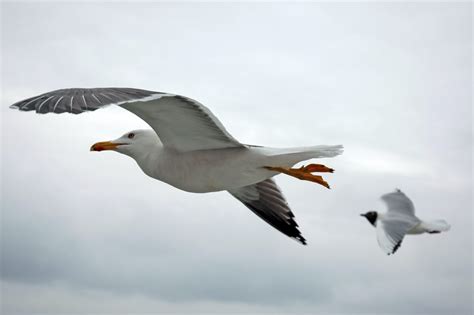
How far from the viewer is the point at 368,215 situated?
55.0ft

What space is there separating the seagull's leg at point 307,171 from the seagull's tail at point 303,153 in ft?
0.66

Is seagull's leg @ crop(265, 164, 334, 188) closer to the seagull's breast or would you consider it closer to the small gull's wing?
the seagull's breast

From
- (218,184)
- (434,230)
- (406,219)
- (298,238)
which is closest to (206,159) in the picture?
(218,184)

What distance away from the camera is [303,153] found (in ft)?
19.3

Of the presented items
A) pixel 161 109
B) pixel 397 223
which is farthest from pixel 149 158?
pixel 397 223

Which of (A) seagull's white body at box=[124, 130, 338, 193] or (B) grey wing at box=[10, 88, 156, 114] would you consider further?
(A) seagull's white body at box=[124, 130, 338, 193]

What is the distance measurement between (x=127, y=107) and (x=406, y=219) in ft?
32.2

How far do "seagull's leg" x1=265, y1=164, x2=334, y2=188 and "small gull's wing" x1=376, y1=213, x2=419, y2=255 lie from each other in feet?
20.9

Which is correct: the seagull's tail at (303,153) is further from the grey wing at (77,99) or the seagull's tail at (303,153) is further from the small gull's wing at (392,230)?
the small gull's wing at (392,230)

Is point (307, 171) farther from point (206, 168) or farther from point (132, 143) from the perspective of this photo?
point (132, 143)

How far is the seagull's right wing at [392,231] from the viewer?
12.6m

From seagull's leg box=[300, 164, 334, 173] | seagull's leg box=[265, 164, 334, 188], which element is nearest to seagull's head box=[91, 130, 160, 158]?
seagull's leg box=[265, 164, 334, 188]

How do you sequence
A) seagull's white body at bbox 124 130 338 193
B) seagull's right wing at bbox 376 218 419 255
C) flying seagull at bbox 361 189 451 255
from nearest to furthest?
seagull's white body at bbox 124 130 338 193 → seagull's right wing at bbox 376 218 419 255 → flying seagull at bbox 361 189 451 255

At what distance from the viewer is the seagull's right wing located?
41.2 ft
